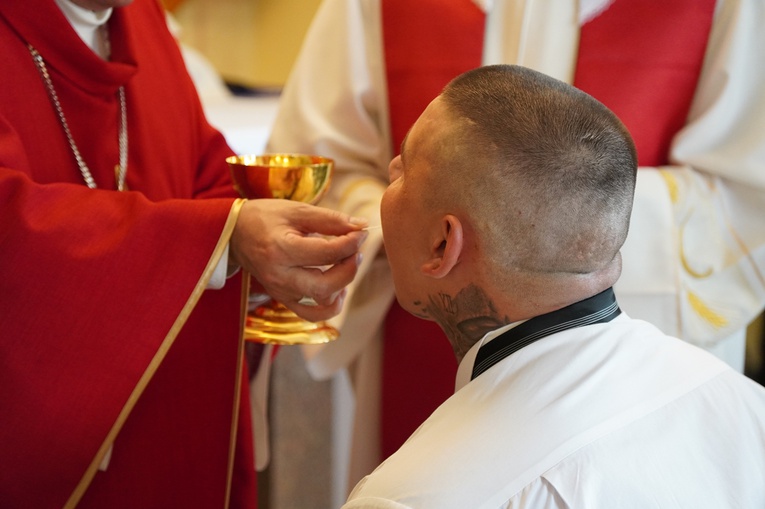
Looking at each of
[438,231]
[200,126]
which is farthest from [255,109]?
[438,231]

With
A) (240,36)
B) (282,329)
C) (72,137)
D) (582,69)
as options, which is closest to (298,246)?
(282,329)

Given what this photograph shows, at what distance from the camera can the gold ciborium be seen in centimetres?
181

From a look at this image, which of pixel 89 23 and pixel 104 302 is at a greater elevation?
pixel 89 23

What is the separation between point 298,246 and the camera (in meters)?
1.72

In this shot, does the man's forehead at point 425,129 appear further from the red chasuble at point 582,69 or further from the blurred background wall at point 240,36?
the blurred background wall at point 240,36

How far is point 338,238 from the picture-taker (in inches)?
67.9

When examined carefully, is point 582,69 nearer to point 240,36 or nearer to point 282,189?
point 282,189

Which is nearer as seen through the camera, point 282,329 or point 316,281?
point 316,281

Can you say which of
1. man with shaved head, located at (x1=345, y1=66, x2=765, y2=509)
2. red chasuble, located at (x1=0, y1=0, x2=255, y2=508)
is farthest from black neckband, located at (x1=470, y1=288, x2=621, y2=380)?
red chasuble, located at (x1=0, y1=0, x2=255, y2=508)

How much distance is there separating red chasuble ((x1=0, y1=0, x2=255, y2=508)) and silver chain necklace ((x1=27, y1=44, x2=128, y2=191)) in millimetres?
14

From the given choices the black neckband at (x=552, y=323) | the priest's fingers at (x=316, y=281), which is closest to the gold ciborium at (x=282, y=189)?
the priest's fingers at (x=316, y=281)

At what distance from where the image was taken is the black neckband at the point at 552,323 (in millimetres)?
1421

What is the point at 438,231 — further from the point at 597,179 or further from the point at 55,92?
the point at 55,92

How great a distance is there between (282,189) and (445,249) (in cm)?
53
